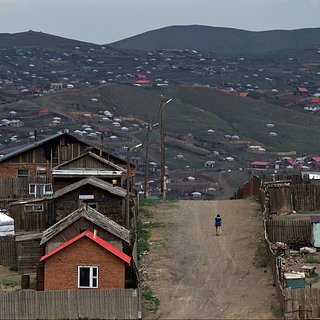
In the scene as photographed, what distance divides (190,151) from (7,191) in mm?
97922

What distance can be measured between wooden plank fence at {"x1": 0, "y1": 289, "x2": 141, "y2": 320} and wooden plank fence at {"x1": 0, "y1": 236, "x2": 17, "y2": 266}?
8257 millimetres

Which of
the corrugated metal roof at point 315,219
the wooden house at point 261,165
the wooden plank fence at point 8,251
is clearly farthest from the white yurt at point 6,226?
the wooden house at point 261,165

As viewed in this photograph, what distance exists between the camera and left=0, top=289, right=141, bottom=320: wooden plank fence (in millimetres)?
30094

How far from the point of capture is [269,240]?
39.5 metres

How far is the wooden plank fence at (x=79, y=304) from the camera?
98.7ft

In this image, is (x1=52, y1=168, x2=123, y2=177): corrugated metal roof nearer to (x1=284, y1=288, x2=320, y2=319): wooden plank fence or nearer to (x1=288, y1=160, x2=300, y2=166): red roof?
(x1=284, y1=288, x2=320, y2=319): wooden plank fence

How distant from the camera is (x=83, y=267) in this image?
3234 cm

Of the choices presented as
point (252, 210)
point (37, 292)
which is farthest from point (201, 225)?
point (37, 292)

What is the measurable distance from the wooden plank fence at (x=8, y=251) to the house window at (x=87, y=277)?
6.60 meters

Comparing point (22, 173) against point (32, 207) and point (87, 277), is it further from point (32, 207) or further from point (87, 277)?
point (87, 277)

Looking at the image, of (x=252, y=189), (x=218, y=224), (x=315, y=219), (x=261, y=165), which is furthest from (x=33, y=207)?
(x=261, y=165)

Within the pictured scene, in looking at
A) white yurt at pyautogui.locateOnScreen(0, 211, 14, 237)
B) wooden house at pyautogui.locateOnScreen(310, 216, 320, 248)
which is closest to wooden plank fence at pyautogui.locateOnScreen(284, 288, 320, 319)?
wooden house at pyautogui.locateOnScreen(310, 216, 320, 248)

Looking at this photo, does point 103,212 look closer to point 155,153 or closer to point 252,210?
point 252,210

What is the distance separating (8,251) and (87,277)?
7.05 m
